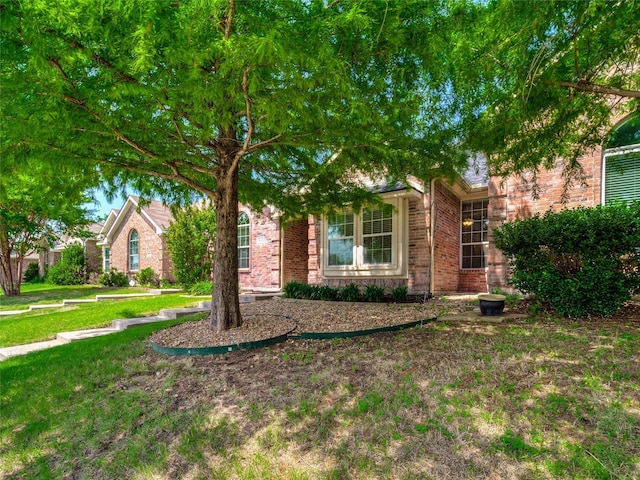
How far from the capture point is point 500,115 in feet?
13.5

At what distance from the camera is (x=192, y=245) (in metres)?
15.0

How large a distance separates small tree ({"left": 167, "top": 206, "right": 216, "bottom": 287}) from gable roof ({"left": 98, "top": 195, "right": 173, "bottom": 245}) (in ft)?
10.6

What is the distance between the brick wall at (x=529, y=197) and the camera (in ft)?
23.9

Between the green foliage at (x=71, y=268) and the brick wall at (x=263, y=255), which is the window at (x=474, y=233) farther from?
the green foliage at (x=71, y=268)

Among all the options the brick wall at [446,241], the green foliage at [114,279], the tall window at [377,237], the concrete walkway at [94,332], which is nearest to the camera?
the concrete walkway at [94,332]

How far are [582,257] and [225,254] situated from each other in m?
5.47

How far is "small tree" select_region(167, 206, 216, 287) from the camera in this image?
14.9 m

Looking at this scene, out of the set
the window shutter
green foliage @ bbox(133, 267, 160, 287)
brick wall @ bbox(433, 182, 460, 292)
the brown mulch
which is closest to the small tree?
green foliage @ bbox(133, 267, 160, 287)

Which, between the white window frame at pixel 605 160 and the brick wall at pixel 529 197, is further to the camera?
the brick wall at pixel 529 197

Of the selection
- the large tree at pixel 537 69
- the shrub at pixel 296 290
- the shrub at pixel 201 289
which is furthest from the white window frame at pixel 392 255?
the large tree at pixel 537 69

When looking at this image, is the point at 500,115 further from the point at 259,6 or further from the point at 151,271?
the point at 151,271

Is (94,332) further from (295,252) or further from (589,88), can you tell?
(589,88)

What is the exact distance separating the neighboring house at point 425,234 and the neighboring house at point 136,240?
23.1 ft

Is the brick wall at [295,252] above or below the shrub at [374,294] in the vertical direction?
above
